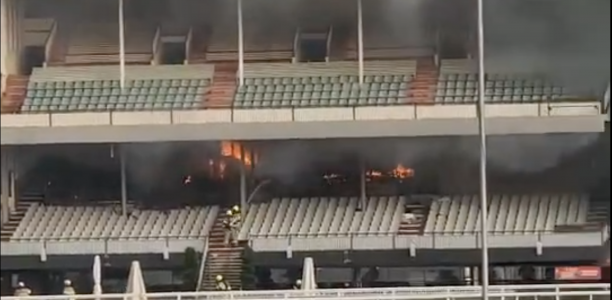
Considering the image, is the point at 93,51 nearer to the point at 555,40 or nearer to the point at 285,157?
the point at 285,157

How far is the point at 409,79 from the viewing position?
8.25 metres

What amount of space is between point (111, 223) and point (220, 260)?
0.58m

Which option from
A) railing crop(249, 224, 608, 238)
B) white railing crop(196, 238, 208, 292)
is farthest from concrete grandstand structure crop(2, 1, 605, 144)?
white railing crop(196, 238, 208, 292)

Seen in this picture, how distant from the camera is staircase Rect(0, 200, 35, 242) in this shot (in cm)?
805

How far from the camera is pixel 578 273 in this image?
7.95m

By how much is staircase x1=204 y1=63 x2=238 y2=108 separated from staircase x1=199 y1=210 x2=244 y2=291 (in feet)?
2.18

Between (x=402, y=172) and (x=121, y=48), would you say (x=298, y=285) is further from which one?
(x=121, y=48)

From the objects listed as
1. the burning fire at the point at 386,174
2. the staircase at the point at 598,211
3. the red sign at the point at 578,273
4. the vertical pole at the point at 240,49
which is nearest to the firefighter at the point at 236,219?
the burning fire at the point at 386,174

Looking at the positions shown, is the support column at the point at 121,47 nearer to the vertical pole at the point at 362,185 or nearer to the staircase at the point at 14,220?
the staircase at the point at 14,220

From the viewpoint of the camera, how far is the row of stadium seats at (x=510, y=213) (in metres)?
7.97

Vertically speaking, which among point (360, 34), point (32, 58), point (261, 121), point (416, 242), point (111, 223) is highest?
point (360, 34)

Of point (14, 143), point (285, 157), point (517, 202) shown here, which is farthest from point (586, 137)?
point (14, 143)

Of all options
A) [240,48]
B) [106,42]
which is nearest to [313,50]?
[240,48]

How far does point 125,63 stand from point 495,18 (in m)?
1.92
